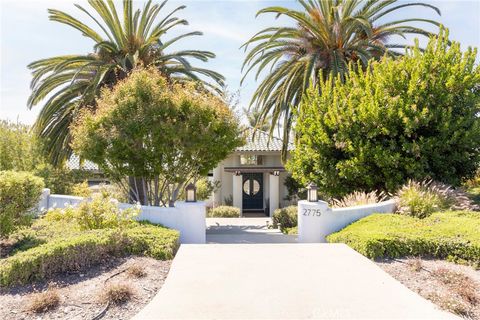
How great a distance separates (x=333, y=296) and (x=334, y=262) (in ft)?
5.42

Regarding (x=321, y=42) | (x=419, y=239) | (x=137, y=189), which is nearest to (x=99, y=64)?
(x=137, y=189)

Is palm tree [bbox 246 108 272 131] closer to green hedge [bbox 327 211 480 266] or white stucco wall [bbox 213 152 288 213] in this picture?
white stucco wall [bbox 213 152 288 213]

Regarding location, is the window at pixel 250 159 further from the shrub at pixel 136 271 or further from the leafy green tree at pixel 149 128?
the shrub at pixel 136 271

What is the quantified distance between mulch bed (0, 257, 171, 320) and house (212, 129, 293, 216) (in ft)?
52.7

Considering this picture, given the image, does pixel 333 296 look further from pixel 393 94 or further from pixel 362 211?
pixel 393 94

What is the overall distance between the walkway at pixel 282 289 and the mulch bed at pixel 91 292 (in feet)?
0.83

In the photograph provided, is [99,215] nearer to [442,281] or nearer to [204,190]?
[442,281]

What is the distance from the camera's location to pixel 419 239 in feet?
24.5

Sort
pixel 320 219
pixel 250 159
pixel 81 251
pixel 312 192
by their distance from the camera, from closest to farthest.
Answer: pixel 81 251, pixel 320 219, pixel 312 192, pixel 250 159

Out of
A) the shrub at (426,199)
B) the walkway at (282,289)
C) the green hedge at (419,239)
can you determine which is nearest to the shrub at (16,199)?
the walkway at (282,289)

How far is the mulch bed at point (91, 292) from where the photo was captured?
493cm

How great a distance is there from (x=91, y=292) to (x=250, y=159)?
18700 millimetres

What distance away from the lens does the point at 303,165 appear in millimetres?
13805

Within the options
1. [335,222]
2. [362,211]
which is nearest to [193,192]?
[335,222]
